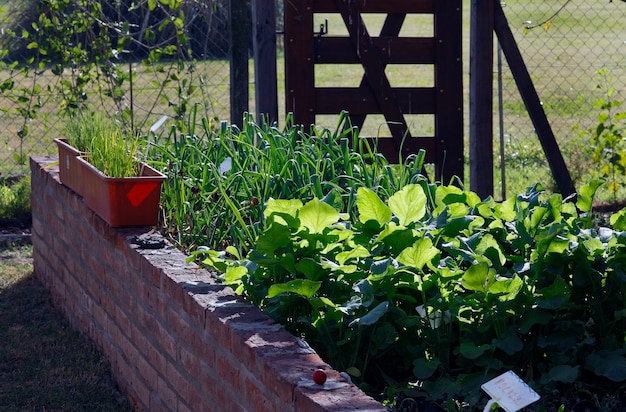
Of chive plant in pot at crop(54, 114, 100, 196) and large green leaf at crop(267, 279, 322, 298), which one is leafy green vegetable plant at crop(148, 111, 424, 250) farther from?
large green leaf at crop(267, 279, 322, 298)

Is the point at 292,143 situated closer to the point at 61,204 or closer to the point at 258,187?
the point at 258,187

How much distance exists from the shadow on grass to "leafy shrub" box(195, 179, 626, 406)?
51.3 inches

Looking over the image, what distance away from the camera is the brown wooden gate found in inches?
252

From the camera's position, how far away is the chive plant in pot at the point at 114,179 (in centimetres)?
405

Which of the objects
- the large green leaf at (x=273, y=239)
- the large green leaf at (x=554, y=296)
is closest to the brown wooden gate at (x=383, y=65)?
the large green leaf at (x=273, y=239)

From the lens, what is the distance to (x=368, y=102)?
655 centimetres

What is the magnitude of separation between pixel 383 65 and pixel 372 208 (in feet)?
11.8

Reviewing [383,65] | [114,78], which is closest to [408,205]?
[383,65]

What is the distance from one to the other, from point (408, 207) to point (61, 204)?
2.56 m

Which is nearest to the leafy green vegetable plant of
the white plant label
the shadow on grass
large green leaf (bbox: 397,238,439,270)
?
the shadow on grass

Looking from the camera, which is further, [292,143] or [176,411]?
[292,143]

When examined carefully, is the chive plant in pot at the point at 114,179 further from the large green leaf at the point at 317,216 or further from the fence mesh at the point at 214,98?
the large green leaf at the point at 317,216

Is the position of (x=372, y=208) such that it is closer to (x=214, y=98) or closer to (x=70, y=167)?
(x=70, y=167)

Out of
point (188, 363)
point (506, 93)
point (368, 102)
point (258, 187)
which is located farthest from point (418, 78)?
point (188, 363)
